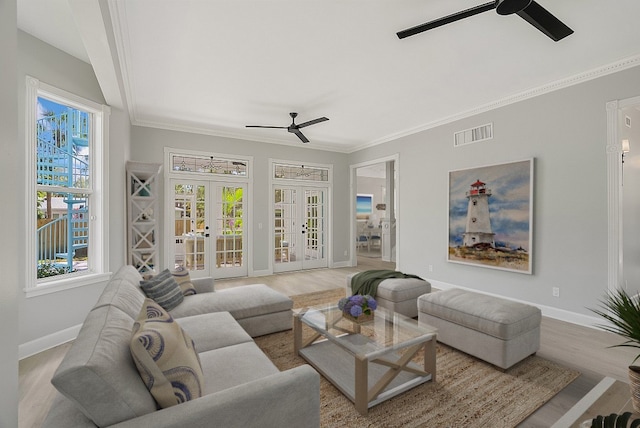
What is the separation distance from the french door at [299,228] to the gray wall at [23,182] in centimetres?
298

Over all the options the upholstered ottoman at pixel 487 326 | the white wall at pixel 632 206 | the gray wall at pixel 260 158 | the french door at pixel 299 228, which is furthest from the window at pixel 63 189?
the white wall at pixel 632 206

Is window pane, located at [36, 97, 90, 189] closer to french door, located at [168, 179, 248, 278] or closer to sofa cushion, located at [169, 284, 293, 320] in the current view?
sofa cushion, located at [169, 284, 293, 320]

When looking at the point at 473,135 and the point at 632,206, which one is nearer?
the point at 632,206

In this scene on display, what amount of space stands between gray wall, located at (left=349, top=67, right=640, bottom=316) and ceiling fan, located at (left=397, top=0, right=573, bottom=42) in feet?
5.75

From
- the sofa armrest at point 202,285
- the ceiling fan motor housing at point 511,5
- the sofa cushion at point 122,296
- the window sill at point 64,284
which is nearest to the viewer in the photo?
the sofa cushion at point 122,296

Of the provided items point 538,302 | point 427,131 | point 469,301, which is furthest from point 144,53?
point 538,302

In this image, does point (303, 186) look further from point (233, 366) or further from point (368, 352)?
point (233, 366)

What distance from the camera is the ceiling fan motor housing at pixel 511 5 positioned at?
5.97 feet

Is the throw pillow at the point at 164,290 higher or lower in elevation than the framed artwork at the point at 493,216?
lower

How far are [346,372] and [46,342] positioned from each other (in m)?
2.83

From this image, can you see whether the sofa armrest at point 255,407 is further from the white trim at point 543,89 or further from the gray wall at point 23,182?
the white trim at point 543,89

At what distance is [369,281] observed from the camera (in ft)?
12.4

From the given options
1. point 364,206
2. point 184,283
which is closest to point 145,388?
point 184,283

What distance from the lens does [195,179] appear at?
5520mm
